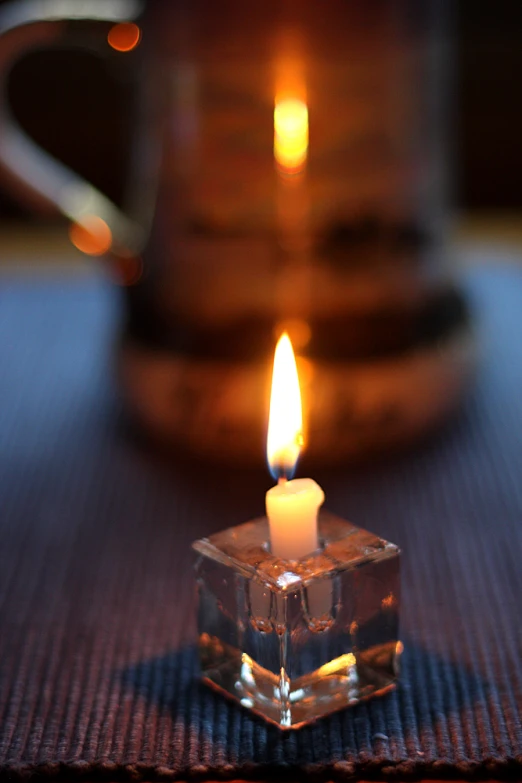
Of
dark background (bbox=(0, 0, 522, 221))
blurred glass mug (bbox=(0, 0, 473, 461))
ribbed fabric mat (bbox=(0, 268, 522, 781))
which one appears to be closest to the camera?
ribbed fabric mat (bbox=(0, 268, 522, 781))

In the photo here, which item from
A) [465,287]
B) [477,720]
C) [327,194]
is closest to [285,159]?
[327,194]

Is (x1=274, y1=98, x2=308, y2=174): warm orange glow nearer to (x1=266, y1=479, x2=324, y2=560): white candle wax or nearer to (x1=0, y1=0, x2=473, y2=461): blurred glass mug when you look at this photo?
(x1=0, y1=0, x2=473, y2=461): blurred glass mug

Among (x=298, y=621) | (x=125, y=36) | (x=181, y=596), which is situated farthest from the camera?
(x=125, y=36)

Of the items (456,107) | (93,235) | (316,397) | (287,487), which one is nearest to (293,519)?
(287,487)

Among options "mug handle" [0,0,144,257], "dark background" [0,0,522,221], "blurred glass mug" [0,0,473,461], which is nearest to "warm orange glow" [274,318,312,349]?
"blurred glass mug" [0,0,473,461]

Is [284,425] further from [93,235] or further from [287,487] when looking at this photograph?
[93,235]

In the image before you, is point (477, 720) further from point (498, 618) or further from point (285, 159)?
point (285, 159)
